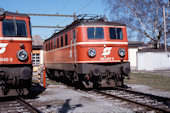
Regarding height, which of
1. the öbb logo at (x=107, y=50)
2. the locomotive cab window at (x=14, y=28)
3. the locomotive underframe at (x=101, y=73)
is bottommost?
the locomotive underframe at (x=101, y=73)

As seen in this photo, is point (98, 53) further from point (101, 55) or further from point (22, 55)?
point (22, 55)

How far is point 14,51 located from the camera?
938 cm

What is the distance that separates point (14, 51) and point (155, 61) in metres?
24.6

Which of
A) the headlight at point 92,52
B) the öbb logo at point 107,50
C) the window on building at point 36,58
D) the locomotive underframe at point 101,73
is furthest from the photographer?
the window on building at point 36,58

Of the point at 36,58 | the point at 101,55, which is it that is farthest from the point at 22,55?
the point at 36,58

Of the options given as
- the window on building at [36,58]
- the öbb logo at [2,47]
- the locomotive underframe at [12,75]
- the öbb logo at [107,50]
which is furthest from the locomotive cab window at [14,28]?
the window on building at [36,58]

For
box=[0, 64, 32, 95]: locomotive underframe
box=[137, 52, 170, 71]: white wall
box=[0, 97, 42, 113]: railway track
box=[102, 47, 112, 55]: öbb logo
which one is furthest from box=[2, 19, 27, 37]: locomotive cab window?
box=[137, 52, 170, 71]: white wall

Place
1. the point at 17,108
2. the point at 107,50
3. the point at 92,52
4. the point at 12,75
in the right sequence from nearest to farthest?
the point at 17,108, the point at 12,75, the point at 92,52, the point at 107,50

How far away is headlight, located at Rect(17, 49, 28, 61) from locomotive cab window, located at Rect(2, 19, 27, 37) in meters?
0.69

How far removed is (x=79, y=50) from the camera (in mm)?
12062

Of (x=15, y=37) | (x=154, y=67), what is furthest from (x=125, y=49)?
(x=154, y=67)

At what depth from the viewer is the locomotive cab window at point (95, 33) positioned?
12.2 metres

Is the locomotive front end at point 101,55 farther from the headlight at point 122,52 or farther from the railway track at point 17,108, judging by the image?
the railway track at point 17,108

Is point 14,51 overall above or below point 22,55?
above
